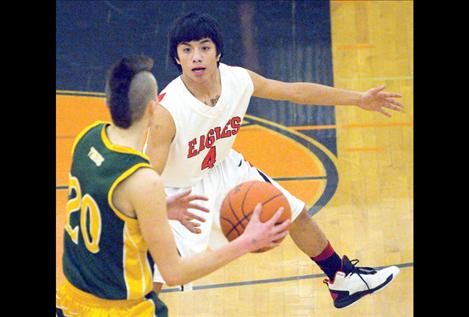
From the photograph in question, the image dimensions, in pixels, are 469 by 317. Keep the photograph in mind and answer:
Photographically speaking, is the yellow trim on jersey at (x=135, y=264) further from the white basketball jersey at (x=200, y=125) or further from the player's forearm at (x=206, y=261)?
the white basketball jersey at (x=200, y=125)

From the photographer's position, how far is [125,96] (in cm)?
479

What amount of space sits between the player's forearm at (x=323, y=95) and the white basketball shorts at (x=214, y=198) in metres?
0.58

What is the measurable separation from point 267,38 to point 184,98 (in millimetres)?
4763

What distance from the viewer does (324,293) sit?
7164 mm

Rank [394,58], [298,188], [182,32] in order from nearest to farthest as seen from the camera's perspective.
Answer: [182,32] < [298,188] < [394,58]

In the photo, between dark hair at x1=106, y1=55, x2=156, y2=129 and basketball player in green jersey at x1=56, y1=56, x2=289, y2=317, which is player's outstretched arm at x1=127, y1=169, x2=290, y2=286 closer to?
basketball player in green jersey at x1=56, y1=56, x2=289, y2=317

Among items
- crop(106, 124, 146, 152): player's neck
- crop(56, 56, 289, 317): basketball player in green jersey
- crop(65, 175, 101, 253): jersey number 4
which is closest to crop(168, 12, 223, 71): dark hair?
crop(56, 56, 289, 317): basketball player in green jersey

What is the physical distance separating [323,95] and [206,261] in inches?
90.9

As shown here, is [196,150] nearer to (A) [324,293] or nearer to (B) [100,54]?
(A) [324,293]

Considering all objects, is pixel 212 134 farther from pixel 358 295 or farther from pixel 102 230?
pixel 102 230

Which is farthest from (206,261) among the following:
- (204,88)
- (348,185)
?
(348,185)

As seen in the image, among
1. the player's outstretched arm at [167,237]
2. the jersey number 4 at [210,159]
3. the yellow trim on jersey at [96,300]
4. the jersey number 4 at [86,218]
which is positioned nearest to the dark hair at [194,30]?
the jersey number 4 at [210,159]

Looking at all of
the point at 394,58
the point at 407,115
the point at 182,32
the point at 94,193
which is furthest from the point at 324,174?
the point at 94,193

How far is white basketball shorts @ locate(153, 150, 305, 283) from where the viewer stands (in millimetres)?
6152
